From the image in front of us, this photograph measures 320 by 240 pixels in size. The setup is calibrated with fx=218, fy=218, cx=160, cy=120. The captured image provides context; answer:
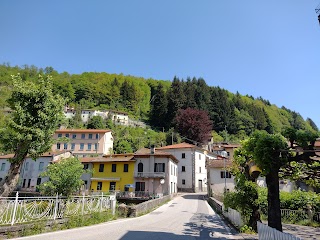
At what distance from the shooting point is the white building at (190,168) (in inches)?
1817

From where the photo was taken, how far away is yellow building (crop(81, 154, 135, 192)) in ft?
123

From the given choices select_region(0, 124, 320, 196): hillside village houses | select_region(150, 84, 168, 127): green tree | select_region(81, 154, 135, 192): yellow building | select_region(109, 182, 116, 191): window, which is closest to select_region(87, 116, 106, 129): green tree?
select_region(150, 84, 168, 127): green tree

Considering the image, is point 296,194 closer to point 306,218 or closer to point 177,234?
point 306,218

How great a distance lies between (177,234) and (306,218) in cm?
1010

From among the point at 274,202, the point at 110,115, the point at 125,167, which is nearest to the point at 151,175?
the point at 125,167

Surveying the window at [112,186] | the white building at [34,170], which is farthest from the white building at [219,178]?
the white building at [34,170]

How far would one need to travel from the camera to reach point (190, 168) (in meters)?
46.7

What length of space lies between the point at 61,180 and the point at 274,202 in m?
10.4

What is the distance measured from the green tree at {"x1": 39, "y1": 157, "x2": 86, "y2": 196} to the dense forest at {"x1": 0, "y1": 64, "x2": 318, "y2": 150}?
5768cm

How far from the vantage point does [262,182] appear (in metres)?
35.1

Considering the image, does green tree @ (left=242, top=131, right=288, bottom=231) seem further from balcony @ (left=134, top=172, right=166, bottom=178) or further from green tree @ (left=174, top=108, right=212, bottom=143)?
green tree @ (left=174, top=108, right=212, bottom=143)

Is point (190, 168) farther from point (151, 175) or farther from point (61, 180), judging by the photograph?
point (61, 180)

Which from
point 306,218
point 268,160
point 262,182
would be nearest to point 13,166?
point 268,160

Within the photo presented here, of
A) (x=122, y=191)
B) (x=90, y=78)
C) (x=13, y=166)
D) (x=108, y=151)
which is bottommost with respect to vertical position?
(x=122, y=191)
